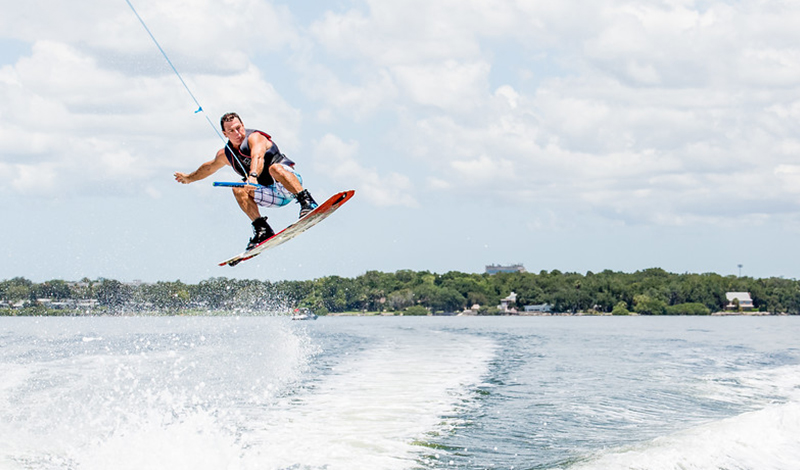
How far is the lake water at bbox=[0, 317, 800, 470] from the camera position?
1113 cm

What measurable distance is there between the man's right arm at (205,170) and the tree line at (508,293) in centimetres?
6174

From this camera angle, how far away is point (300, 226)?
37.0 ft

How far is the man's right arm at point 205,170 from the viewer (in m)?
10.8

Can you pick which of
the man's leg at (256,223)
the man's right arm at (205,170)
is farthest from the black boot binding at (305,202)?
the man's right arm at (205,170)

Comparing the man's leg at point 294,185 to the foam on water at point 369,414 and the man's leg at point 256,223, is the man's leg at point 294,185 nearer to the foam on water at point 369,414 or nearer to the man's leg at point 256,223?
the man's leg at point 256,223

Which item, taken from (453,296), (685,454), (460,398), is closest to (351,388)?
(460,398)

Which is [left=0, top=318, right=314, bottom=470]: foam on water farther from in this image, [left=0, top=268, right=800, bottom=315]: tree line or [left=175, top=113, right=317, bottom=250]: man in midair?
[left=0, top=268, right=800, bottom=315]: tree line

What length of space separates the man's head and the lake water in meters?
4.65

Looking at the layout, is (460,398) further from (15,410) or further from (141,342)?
(141,342)

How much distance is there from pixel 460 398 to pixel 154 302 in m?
49.8

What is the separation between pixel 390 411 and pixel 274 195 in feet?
19.4

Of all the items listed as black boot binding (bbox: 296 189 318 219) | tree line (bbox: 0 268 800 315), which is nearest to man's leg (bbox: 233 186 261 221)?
black boot binding (bbox: 296 189 318 219)

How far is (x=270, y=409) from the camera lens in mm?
15320

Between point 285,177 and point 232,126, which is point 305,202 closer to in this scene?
point 285,177
